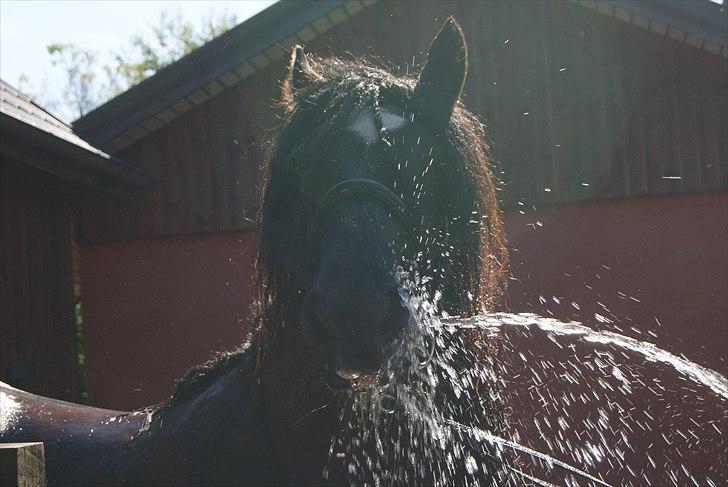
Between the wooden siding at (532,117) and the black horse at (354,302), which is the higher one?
the wooden siding at (532,117)

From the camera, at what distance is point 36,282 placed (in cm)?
945

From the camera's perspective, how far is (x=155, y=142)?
9.66m

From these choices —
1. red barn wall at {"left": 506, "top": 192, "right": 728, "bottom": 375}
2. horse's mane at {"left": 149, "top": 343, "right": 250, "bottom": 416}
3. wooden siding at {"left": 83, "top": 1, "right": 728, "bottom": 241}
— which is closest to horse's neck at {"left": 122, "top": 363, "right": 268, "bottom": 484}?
horse's mane at {"left": 149, "top": 343, "right": 250, "bottom": 416}

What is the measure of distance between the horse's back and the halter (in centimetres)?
106

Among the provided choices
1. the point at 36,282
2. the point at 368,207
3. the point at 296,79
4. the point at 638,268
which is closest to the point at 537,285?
the point at 638,268

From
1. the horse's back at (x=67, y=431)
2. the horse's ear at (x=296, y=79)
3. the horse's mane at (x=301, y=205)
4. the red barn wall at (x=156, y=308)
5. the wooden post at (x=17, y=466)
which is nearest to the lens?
the wooden post at (x=17, y=466)

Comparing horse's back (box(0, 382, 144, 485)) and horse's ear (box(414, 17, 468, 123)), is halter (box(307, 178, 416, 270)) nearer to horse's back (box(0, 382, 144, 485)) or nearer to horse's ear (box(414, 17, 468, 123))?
horse's ear (box(414, 17, 468, 123))

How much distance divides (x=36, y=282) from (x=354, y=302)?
8.42m

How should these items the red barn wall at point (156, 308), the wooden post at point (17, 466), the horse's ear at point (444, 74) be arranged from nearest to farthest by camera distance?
the wooden post at point (17, 466) → the horse's ear at point (444, 74) → the red barn wall at point (156, 308)

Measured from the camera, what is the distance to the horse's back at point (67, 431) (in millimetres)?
2711

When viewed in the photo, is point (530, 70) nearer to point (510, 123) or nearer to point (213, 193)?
point (510, 123)

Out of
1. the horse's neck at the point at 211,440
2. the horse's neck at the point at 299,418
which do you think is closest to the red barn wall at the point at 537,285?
the horse's neck at the point at 211,440

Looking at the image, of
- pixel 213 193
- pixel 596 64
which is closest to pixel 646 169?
pixel 596 64

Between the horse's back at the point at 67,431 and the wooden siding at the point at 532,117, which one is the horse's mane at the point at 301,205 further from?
the wooden siding at the point at 532,117
